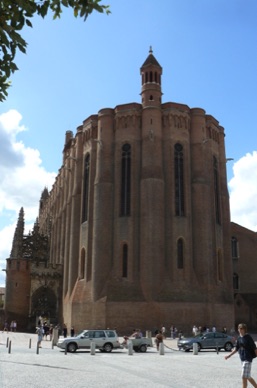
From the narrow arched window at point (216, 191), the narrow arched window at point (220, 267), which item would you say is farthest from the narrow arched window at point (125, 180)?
the narrow arched window at point (220, 267)

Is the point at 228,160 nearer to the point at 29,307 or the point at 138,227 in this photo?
the point at 138,227

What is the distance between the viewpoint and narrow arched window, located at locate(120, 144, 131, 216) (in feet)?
131

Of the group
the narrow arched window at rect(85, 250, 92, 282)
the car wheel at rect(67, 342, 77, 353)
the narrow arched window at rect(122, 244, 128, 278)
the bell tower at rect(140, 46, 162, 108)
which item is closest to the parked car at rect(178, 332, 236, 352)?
the car wheel at rect(67, 342, 77, 353)

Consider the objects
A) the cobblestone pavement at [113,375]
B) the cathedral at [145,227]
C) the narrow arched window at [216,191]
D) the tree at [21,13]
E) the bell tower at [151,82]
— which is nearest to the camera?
the tree at [21,13]

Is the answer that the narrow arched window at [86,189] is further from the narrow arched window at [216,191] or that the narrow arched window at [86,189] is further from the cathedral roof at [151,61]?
the narrow arched window at [216,191]

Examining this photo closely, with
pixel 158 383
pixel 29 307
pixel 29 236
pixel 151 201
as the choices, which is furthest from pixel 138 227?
pixel 29 236

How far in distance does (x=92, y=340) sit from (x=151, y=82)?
26.3 metres

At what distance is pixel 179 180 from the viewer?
4088 cm

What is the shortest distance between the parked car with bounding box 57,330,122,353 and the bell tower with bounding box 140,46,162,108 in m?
22.9

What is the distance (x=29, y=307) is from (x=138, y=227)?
1596cm

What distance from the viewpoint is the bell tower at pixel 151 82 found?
139ft

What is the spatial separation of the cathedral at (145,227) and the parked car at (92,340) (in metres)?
10.7

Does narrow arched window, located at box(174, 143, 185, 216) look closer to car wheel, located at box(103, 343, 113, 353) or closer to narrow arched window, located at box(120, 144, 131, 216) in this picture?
narrow arched window, located at box(120, 144, 131, 216)

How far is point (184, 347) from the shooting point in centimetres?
2586
